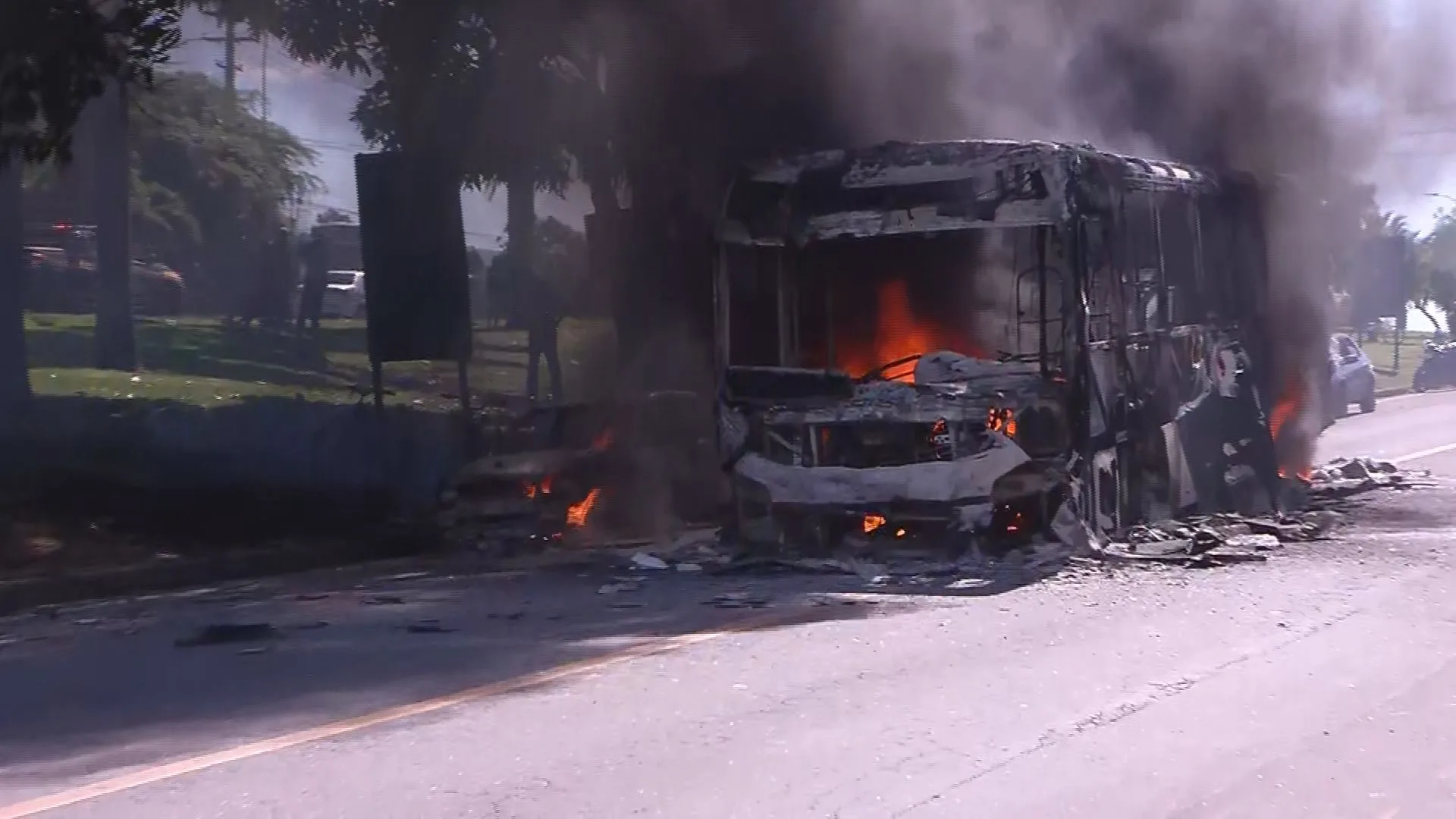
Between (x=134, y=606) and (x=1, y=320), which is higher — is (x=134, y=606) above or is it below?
below

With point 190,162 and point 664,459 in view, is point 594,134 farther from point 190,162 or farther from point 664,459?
point 190,162

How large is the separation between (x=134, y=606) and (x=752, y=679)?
15.1ft

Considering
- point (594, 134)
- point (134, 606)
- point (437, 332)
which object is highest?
point (594, 134)

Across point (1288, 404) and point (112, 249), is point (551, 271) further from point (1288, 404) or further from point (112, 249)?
point (1288, 404)

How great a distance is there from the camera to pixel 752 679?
717cm

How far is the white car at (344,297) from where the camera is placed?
2352 cm

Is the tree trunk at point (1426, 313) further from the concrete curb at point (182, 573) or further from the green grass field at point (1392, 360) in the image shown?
the concrete curb at point (182, 573)

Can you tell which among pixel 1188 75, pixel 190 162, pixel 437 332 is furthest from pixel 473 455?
pixel 190 162

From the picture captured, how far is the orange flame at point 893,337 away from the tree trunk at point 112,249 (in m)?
11.6

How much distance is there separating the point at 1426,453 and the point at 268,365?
1349cm

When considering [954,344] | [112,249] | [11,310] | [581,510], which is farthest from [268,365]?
[954,344]

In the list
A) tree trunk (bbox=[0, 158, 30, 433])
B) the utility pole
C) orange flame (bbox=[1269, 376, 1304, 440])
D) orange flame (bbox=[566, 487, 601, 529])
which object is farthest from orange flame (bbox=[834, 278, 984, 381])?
tree trunk (bbox=[0, 158, 30, 433])

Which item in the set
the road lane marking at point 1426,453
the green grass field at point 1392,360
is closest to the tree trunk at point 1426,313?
the green grass field at point 1392,360

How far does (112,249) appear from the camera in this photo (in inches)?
811
